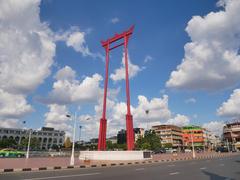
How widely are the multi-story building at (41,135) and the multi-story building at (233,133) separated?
305 ft

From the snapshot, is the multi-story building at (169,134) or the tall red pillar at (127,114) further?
the multi-story building at (169,134)

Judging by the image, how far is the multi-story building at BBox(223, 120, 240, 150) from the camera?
109975mm

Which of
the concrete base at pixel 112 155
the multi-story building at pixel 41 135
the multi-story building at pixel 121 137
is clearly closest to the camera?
the concrete base at pixel 112 155

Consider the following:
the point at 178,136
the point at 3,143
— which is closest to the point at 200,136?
the point at 178,136

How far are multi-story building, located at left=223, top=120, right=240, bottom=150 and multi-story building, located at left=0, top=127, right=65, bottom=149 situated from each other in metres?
92.9

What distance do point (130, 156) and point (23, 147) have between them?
8265cm

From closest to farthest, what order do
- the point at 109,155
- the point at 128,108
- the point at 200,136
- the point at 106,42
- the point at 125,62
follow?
the point at 109,155 < the point at 128,108 < the point at 125,62 < the point at 106,42 < the point at 200,136

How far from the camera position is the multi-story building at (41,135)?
121m

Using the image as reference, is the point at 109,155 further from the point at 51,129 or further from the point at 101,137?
the point at 51,129

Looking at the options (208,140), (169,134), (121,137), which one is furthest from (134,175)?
(208,140)

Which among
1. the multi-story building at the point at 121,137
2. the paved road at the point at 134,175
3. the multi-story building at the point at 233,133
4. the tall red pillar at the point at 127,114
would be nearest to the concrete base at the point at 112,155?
the tall red pillar at the point at 127,114

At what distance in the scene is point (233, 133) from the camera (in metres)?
114

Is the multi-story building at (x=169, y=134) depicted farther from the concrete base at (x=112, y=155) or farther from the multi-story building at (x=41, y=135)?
the concrete base at (x=112, y=155)

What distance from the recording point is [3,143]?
99.6 meters
